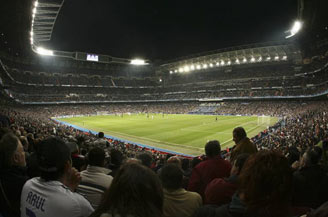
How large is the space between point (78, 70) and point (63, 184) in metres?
104

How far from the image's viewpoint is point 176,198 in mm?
2773

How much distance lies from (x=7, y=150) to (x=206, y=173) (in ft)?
11.1

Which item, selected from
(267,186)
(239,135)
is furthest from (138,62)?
(267,186)

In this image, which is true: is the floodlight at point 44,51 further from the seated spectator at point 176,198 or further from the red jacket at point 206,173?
the seated spectator at point 176,198

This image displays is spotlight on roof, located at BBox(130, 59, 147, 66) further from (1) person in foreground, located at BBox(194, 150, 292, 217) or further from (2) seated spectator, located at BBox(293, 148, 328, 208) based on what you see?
(1) person in foreground, located at BBox(194, 150, 292, 217)

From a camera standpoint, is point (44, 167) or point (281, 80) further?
point (281, 80)

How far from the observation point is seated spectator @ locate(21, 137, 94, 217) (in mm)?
2086

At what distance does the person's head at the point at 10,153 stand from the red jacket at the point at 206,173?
297cm

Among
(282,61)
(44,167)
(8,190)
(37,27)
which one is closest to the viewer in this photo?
(44,167)

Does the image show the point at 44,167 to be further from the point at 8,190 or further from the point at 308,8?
the point at 308,8

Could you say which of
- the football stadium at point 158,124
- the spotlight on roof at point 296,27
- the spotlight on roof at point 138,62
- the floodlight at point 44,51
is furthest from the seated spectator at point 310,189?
the spotlight on roof at point 138,62

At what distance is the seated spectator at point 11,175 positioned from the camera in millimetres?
2852

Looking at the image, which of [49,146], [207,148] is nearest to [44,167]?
[49,146]

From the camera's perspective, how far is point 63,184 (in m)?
2.35
